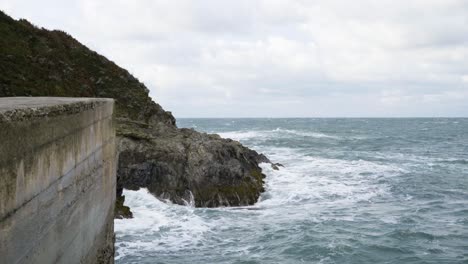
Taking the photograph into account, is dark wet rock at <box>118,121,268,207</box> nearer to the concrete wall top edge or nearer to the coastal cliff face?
the coastal cliff face

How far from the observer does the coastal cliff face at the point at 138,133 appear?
890 inches

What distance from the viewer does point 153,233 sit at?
57.0ft

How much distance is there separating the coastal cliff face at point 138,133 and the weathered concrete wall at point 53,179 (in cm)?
1076

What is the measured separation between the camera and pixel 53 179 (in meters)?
5.76

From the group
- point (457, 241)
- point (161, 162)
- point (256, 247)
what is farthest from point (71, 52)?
point (457, 241)

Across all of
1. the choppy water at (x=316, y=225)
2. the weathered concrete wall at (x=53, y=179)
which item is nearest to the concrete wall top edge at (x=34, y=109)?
the weathered concrete wall at (x=53, y=179)

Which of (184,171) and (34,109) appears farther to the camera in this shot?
(184,171)

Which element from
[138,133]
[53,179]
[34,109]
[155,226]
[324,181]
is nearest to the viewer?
[34,109]

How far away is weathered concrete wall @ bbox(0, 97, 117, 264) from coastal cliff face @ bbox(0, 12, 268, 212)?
35.3 ft

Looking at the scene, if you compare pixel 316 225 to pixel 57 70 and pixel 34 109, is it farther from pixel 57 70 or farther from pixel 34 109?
pixel 57 70

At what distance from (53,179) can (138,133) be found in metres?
19.1

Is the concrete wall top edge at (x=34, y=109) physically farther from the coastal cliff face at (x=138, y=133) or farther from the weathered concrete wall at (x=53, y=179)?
the coastal cliff face at (x=138, y=133)

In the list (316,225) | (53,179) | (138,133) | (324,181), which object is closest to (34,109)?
(53,179)

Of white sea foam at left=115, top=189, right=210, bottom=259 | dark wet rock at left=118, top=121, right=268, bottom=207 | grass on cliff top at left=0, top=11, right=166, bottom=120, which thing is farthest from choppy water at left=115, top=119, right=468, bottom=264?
grass on cliff top at left=0, top=11, right=166, bottom=120
